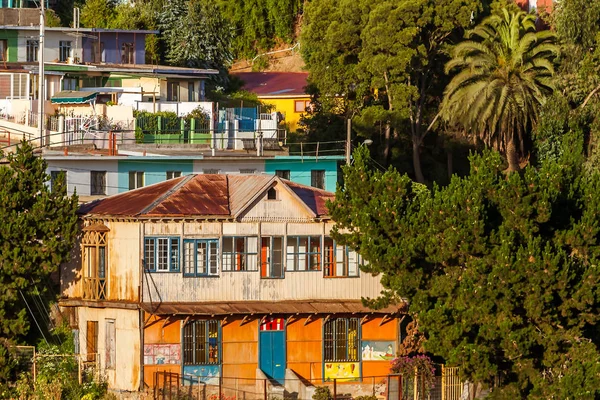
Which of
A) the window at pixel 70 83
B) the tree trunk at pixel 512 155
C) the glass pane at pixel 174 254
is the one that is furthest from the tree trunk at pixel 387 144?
the glass pane at pixel 174 254

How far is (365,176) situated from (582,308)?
306 inches

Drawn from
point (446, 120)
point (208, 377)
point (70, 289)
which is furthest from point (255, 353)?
point (446, 120)

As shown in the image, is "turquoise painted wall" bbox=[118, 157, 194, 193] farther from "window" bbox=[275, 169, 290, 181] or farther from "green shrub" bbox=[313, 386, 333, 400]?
"green shrub" bbox=[313, 386, 333, 400]

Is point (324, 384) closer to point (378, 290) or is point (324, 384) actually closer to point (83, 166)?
point (378, 290)

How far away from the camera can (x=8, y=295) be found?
49375 millimetres

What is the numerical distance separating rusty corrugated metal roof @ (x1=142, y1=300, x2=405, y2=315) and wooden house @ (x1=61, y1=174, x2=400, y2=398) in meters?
0.04

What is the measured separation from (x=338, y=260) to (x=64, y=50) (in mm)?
32499

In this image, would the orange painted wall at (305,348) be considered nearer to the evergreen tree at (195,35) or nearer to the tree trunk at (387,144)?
the tree trunk at (387,144)

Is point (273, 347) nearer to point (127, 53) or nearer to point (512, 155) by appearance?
point (512, 155)

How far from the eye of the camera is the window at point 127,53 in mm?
Answer: 83625

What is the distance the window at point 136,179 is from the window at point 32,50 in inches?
788

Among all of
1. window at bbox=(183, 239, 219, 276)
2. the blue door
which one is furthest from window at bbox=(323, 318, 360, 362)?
window at bbox=(183, 239, 219, 276)

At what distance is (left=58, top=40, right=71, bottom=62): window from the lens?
3159 inches

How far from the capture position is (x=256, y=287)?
168ft
